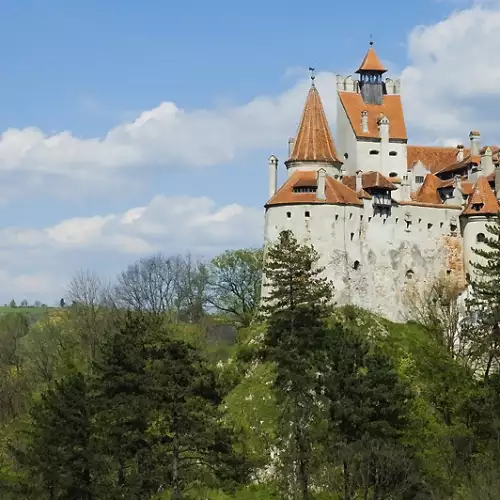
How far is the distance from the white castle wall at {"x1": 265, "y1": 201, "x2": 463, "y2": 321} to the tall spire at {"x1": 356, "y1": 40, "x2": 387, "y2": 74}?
13.1 m

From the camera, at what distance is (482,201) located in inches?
2598

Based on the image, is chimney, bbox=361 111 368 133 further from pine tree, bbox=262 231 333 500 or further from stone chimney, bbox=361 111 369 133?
pine tree, bbox=262 231 333 500

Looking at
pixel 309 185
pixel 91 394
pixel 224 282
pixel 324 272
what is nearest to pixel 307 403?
pixel 91 394

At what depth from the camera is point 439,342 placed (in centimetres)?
6444

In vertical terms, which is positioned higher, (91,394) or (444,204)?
(444,204)

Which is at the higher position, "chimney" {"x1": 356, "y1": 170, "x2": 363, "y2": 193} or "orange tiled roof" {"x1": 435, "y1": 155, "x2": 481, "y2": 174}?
"orange tiled roof" {"x1": 435, "y1": 155, "x2": 481, "y2": 174}

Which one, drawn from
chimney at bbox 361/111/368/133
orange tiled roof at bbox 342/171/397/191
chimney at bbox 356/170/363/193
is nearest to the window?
chimney at bbox 356/170/363/193

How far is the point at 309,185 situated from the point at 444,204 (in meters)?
10.2

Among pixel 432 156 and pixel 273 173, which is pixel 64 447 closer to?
pixel 273 173

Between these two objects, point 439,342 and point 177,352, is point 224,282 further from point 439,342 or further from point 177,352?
point 177,352

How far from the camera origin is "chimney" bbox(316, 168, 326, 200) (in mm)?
63062

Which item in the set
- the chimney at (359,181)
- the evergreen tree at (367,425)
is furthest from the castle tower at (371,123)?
the evergreen tree at (367,425)

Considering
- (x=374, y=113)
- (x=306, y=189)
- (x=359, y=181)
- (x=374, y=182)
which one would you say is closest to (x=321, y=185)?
(x=306, y=189)

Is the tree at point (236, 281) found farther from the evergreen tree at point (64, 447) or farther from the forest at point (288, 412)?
the evergreen tree at point (64, 447)
